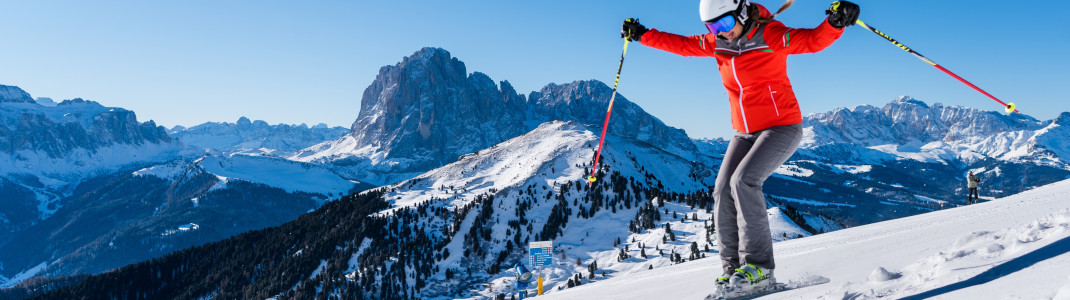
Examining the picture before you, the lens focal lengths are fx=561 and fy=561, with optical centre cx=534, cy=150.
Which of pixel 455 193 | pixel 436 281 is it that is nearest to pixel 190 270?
pixel 455 193

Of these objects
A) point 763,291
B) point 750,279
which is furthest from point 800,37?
point 763,291

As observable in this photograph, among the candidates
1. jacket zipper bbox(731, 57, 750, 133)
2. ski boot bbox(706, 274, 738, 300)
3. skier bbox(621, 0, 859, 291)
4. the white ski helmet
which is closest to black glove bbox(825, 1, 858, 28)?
skier bbox(621, 0, 859, 291)

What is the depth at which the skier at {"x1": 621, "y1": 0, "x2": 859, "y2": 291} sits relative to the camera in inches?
228

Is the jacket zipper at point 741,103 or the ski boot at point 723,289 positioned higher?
the jacket zipper at point 741,103

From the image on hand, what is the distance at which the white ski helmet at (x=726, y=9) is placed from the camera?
6168mm

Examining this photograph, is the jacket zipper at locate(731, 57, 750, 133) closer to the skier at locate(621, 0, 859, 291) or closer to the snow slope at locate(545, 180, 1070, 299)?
the skier at locate(621, 0, 859, 291)

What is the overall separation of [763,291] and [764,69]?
7.87 feet

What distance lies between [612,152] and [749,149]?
130 meters

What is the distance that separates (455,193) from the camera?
135625 millimetres

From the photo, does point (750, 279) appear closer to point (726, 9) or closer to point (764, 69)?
point (764, 69)

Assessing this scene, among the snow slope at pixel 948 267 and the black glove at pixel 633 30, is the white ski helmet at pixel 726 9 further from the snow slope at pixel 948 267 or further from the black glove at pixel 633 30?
the snow slope at pixel 948 267

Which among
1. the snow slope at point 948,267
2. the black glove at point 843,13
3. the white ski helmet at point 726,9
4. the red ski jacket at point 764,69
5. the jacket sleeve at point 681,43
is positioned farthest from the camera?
the jacket sleeve at point 681,43

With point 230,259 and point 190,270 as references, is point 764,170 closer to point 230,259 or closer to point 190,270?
point 230,259

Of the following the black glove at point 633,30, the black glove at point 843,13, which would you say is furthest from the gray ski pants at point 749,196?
the black glove at point 633,30
